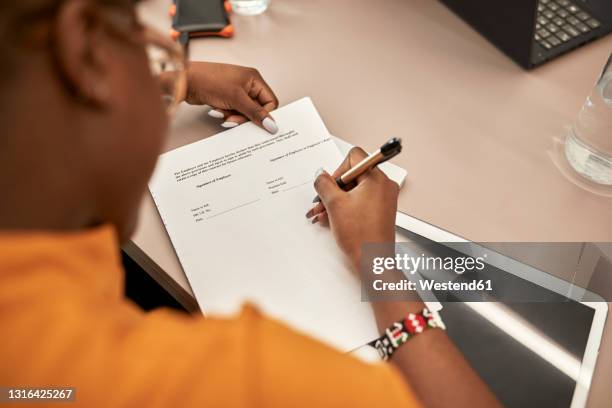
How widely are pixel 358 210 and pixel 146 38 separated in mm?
365

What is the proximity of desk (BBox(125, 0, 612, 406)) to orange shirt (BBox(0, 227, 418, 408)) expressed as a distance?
304 millimetres

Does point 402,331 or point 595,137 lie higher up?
point 595,137

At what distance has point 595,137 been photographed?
90 centimetres

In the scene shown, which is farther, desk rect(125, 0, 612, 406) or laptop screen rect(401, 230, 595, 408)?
desk rect(125, 0, 612, 406)

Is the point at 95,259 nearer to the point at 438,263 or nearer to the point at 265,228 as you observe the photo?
the point at 265,228

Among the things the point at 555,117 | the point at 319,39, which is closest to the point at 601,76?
the point at 555,117

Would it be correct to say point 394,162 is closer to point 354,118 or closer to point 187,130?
point 354,118

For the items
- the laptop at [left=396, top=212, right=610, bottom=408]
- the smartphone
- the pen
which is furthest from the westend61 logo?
the smartphone

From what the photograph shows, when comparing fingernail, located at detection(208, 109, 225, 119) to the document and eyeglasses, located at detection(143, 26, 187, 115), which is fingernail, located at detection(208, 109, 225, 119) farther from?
eyeglasses, located at detection(143, 26, 187, 115)

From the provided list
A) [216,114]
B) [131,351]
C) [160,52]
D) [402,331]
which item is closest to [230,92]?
[216,114]

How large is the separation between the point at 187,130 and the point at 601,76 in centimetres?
60

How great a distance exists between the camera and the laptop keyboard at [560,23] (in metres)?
1.03

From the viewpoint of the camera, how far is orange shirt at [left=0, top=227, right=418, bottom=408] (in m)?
0.45

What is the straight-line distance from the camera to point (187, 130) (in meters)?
0.96
